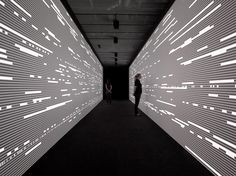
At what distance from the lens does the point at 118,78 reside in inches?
560

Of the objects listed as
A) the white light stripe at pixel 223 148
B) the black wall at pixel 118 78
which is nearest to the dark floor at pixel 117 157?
the white light stripe at pixel 223 148

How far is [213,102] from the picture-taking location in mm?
1920

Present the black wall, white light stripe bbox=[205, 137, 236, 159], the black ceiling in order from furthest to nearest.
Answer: the black wall → the black ceiling → white light stripe bbox=[205, 137, 236, 159]

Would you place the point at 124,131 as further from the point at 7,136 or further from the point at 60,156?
the point at 7,136

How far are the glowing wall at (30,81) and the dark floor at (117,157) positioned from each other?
9.8 inches

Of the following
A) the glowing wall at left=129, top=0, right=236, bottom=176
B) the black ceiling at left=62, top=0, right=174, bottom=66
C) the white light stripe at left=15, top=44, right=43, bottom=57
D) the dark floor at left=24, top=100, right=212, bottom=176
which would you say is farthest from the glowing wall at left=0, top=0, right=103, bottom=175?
the glowing wall at left=129, top=0, right=236, bottom=176

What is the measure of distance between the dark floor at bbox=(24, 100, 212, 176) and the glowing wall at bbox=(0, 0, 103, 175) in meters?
0.25

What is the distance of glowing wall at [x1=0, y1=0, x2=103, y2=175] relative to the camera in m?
1.63

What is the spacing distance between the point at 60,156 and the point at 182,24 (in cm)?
292

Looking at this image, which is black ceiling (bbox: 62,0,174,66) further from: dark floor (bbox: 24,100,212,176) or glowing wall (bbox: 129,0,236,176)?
dark floor (bbox: 24,100,212,176)

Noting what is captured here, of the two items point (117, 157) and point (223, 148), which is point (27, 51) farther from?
point (223, 148)

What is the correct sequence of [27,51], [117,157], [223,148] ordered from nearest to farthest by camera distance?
1. [223,148]
2. [27,51]
3. [117,157]

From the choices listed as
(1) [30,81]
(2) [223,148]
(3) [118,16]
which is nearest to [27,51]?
(1) [30,81]

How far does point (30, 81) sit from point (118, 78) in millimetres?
12218
